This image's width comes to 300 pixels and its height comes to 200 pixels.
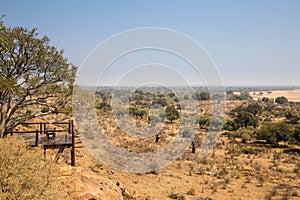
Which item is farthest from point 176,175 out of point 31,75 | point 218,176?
point 31,75

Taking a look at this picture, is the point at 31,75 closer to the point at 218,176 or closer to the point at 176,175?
the point at 176,175

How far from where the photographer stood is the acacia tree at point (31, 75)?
431 inches

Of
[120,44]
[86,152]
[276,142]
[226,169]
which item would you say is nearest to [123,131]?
[86,152]

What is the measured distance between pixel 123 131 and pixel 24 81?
20.6 m

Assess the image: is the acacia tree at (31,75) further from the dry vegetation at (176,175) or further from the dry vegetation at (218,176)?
the dry vegetation at (218,176)

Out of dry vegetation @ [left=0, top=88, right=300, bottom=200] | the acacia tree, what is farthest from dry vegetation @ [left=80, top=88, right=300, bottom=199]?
the acacia tree

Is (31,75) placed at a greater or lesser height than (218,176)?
greater

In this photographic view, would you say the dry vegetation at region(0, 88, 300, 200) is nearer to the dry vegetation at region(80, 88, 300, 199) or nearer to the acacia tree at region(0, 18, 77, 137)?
the dry vegetation at region(80, 88, 300, 199)

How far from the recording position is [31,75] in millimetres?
11469

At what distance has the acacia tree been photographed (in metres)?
10.9

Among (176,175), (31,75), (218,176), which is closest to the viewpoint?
(31,75)

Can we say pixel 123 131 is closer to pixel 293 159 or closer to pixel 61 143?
pixel 293 159

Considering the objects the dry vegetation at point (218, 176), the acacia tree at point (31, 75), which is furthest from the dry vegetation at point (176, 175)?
the acacia tree at point (31, 75)

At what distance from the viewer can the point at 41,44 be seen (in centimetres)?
→ 1159
